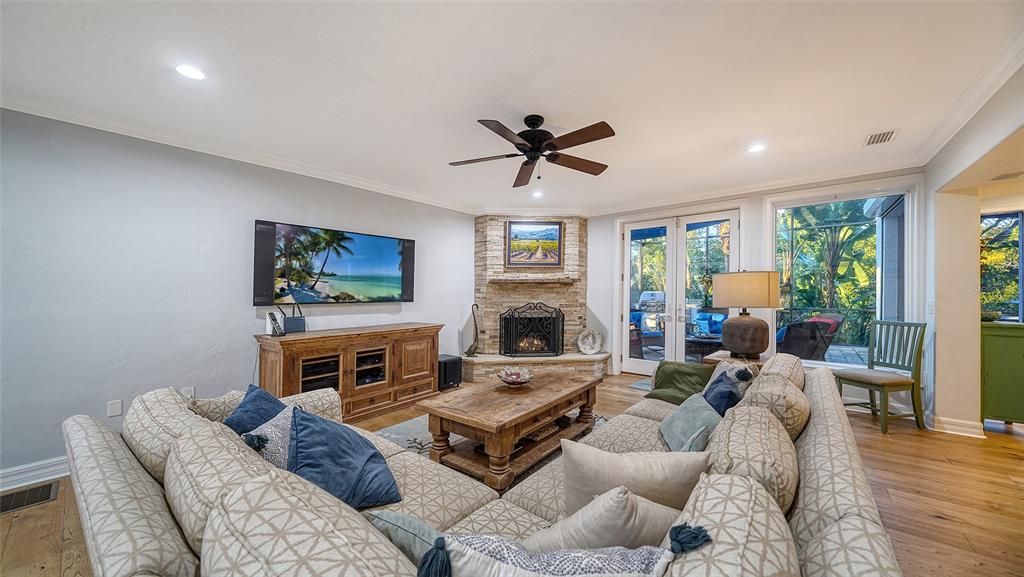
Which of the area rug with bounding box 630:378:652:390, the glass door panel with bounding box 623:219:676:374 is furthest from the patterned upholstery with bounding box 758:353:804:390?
the glass door panel with bounding box 623:219:676:374

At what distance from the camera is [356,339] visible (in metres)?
3.56

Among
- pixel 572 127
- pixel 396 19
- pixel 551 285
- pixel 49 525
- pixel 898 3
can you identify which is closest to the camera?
pixel 898 3

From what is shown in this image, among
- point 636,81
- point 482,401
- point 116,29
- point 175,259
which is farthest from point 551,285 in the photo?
point 116,29

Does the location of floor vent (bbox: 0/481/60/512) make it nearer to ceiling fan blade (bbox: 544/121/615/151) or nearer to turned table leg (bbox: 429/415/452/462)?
turned table leg (bbox: 429/415/452/462)

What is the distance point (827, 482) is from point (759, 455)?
0.16m

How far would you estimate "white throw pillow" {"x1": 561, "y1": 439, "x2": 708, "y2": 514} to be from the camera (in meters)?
1.06

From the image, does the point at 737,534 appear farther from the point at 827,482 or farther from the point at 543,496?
the point at 543,496

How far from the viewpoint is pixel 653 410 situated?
8.21ft

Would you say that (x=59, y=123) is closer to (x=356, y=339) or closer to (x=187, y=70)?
(x=187, y=70)

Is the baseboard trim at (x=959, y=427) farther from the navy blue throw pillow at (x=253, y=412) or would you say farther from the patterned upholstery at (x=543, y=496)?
the navy blue throw pillow at (x=253, y=412)

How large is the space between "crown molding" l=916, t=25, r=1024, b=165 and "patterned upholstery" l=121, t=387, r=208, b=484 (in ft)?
12.7

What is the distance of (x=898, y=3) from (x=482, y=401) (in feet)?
9.37

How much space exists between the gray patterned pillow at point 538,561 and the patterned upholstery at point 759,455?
0.44m

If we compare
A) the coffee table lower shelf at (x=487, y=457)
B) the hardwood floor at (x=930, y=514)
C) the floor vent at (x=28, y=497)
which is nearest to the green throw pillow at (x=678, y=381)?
the coffee table lower shelf at (x=487, y=457)
